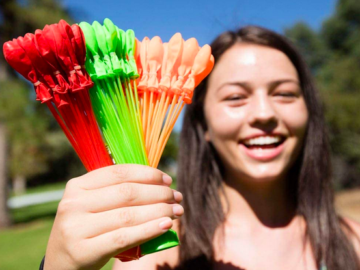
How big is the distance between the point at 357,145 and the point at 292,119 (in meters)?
12.2

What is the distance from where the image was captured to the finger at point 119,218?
0.92 m

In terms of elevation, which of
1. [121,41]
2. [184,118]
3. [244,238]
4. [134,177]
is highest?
[121,41]

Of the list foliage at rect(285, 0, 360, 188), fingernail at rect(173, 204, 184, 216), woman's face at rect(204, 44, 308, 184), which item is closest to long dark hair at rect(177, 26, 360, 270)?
woman's face at rect(204, 44, 308, 184)

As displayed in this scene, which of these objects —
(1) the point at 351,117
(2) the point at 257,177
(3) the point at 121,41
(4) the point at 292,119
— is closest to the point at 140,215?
(3) the point at 121,41

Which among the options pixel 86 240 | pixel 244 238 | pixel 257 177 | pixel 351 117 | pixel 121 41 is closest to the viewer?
pixel 86 240

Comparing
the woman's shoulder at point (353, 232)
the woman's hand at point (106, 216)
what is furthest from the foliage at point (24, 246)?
the woman's hand at point (106, 216)

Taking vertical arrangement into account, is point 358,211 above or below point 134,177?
below

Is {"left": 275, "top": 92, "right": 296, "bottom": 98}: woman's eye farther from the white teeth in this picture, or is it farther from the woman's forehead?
the white teeth

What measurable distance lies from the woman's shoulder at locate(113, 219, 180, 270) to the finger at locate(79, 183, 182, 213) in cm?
65

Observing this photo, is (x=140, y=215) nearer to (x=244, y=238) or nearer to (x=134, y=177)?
(x=134, y=177)

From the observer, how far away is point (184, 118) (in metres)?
2.03

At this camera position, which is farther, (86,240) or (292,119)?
(292,119)

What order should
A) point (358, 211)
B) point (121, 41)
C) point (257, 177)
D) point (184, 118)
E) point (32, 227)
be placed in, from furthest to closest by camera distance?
point (32, 227)
point (358, 211)
point (184, 118)
point (257, 177)
point (121, 41)

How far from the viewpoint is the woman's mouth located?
158 cm
